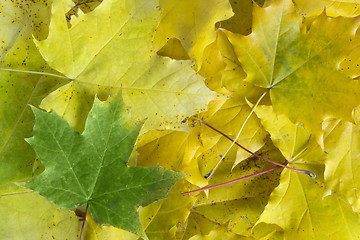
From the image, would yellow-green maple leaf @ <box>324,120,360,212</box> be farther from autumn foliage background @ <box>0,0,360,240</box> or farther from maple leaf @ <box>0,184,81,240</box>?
maple leaf @ <box>0,184,81,240</box>

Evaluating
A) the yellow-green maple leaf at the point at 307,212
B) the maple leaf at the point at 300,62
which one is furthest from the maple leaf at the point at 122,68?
the yellow-green maple leaf at the point at 307,212

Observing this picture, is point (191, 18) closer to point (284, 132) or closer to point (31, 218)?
point (284, 132)

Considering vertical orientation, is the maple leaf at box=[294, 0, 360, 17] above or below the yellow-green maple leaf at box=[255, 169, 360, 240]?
above

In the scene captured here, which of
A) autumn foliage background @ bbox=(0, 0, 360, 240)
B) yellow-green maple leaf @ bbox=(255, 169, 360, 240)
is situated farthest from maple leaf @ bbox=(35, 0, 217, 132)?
yellow-green maple leaf @ bbox=(255, 169, 360, 240)

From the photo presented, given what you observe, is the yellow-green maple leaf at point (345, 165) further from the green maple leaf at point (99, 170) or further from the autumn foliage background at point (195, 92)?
the green maple leaf at point (99, 170)

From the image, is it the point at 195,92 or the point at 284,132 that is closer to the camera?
the point at 195,92

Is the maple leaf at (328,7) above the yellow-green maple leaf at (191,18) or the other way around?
the other way around

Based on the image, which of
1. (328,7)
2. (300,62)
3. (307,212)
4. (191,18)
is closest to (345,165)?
(307,212)
